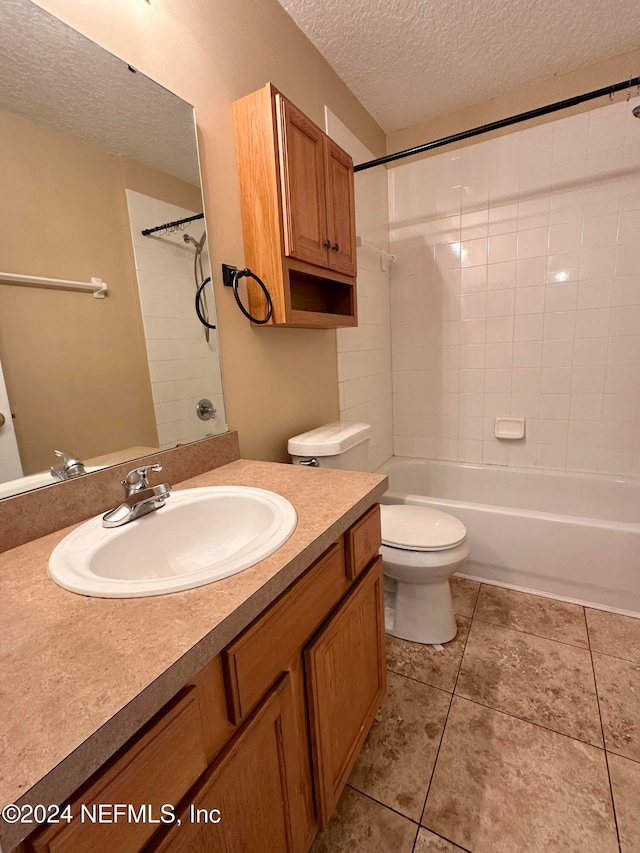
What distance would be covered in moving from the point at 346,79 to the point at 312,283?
3.71 feet

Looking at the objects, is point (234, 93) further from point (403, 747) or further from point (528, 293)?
point (403, 747)

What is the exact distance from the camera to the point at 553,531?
182 cm

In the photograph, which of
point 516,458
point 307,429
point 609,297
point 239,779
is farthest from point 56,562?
point 609,297

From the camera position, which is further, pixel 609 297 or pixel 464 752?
pixel 609 297

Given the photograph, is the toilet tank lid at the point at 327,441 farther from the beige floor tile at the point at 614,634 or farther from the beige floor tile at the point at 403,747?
the beige floor tile at the point at 614,634

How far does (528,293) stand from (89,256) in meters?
2.20

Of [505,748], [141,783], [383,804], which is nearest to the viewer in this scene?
[141,783]

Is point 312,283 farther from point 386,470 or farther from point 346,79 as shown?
point 386,470

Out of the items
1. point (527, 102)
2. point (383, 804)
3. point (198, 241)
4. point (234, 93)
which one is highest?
point (527, 102)

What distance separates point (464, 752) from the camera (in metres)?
1.20

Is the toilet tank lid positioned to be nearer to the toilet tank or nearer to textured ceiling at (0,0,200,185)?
the toilet tank

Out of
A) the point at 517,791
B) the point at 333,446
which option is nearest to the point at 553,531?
the point at 517,791

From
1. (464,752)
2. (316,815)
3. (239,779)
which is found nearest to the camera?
(239,779)

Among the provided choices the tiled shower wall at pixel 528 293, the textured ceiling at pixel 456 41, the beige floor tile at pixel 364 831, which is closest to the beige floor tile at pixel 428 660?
the beige floor tile at pixel 364 831
